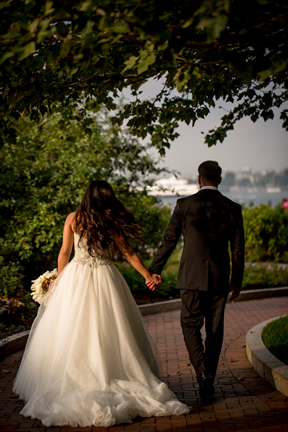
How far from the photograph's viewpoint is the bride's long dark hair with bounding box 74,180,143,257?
4.54 m

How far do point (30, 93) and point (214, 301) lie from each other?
2.52 metres

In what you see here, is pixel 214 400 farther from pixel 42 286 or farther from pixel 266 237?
pixel 266 237

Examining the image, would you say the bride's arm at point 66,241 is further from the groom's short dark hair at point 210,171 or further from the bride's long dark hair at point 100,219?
the groom's short dark hair at point 210,171

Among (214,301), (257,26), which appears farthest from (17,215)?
(257,26)

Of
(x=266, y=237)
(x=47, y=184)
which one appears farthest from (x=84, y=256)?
(x=266, y=237)

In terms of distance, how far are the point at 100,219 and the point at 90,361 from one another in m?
1.28

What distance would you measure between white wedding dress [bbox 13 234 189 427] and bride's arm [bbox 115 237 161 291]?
20 centimetres

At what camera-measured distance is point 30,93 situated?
3.83 metres

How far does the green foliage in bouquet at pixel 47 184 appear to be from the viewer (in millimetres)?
9125

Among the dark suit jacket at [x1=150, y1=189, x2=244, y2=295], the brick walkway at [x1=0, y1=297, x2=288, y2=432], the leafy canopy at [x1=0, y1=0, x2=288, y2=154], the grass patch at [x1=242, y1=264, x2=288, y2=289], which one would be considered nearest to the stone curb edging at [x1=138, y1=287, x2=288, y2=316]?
the grass patch at [x1=242, y1=264, x2=288, y2=289]

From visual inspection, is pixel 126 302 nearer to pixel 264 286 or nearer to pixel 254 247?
pixel 264 286

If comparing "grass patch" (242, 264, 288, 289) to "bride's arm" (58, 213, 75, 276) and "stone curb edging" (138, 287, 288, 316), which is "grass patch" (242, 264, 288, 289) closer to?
"stone curb edging" (138, 287, 288, 316)

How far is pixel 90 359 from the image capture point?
4211 mm

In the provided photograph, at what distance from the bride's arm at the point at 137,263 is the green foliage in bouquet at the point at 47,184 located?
4046 mm
